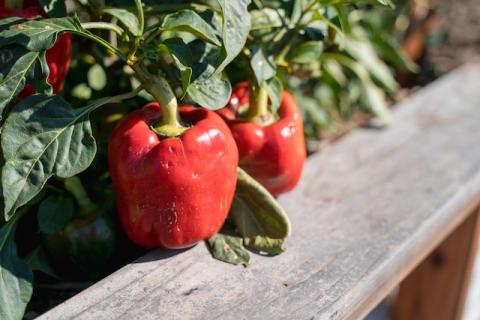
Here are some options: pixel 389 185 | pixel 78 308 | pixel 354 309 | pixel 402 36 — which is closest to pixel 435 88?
pixel 402 36

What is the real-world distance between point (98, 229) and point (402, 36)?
1.51 metres

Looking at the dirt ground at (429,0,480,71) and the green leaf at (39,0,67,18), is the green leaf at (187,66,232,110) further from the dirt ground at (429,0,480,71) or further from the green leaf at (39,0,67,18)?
the dirt ground at (429,0,480,71)

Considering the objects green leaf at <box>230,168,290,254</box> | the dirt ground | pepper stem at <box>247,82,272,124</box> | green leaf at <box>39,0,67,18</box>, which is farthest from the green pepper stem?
the dirt ground

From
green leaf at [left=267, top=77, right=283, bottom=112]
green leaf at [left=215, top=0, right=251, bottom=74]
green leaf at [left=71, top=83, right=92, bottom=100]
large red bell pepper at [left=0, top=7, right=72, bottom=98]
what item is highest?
green leaf at [left=215, top=0, right=251, bottom=74]

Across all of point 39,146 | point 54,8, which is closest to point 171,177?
point 39,146

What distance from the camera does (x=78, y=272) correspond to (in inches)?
42.3

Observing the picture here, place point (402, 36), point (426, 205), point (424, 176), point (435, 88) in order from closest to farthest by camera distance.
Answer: point (426, 205) → point (424, 176) → point (435, 88) → point (402, 36)

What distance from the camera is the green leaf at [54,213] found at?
956 millimetres

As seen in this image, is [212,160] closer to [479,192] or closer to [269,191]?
[269,191]

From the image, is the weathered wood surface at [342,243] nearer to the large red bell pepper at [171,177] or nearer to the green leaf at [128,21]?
the large red bell pepper at [171,177]

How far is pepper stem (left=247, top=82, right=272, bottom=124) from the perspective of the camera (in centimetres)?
104

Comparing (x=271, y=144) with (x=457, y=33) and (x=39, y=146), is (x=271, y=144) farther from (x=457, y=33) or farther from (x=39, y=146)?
(x=457, y=33)

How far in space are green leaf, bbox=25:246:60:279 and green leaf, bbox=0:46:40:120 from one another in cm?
30

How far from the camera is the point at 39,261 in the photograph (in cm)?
102
